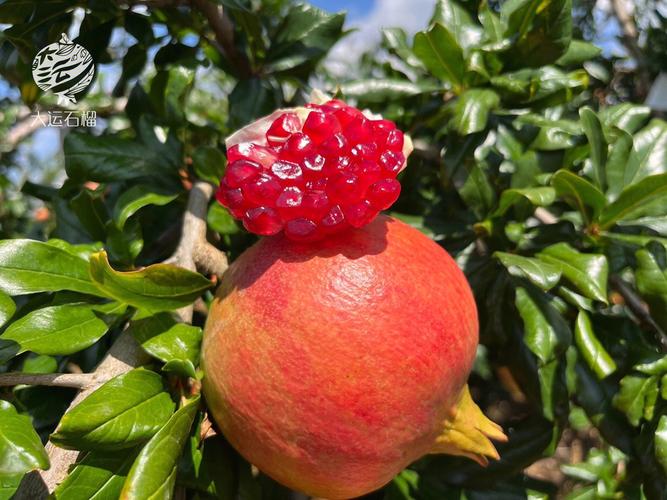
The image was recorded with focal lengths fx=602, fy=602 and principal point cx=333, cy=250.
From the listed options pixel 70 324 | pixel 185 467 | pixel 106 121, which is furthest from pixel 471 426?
pixel 106 121

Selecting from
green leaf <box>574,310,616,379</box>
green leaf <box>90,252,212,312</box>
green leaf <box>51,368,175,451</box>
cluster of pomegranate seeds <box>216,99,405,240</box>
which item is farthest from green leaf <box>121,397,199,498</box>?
green leaf <box>574,310,616,379</box>

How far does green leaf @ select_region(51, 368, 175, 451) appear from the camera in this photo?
655mm

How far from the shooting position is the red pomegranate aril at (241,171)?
781 mm

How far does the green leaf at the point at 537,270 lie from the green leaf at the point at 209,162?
0.49 m

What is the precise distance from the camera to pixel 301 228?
2.46ft

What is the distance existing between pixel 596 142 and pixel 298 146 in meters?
0.50

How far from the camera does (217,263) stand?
3.14 feet

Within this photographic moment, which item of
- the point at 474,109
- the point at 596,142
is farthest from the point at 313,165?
the point at 596,142

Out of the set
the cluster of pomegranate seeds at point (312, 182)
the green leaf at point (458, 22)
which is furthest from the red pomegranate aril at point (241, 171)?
the green leaf at point (458, 22)

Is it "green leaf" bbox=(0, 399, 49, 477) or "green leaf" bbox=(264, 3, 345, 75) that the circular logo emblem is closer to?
"green leaf" bbox=(264, 3, 345, 75)

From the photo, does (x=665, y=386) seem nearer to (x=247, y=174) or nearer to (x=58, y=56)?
(x=247, y=174)

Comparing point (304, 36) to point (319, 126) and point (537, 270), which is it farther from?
point (537, 270)

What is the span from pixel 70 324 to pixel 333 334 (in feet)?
1.20

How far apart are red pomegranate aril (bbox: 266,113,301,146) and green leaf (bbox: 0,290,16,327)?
0.38 meters
